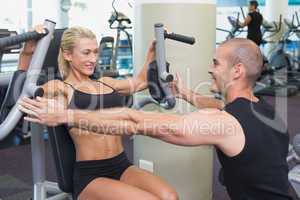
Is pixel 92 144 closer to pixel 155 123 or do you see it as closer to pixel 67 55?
pixel 67 55

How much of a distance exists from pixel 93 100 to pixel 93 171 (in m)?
0.37

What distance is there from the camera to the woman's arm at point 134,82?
2380mm

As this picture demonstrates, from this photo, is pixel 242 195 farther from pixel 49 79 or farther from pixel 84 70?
pixel 49 79

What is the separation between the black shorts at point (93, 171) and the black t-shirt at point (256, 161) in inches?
26.0

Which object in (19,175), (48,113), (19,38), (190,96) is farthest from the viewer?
(19,175)

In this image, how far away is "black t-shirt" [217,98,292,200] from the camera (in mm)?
1523

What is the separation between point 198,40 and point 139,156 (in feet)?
2.84

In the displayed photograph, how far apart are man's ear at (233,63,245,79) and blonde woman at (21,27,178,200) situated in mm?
680

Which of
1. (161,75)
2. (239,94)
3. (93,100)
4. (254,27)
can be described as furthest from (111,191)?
(254,27)

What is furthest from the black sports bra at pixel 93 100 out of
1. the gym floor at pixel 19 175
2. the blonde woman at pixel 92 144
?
the gym floor at pixel 19 175

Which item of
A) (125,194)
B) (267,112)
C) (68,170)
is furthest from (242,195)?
(68,170)

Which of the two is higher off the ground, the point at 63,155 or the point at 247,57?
the point at 247,57

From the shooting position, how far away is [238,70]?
5.36ft

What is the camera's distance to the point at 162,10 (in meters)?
2.44
